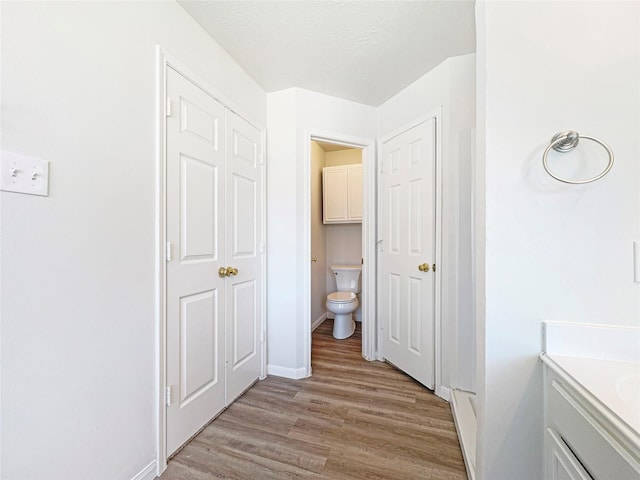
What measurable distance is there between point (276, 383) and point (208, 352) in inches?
28.3

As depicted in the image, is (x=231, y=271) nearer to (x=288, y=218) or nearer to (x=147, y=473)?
(x=288, y=218)

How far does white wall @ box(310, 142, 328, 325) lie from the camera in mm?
3186

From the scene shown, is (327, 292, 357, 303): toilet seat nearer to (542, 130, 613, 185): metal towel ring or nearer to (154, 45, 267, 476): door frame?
(154, 45, 267, 476): door frame

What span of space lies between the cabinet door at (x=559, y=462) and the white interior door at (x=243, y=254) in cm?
161

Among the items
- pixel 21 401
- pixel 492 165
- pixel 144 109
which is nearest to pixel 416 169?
pixel 492 165

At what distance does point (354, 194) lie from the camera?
10.6 ft

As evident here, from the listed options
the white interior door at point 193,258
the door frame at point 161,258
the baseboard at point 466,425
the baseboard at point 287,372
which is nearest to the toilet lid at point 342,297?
the baseboard at point 287,372

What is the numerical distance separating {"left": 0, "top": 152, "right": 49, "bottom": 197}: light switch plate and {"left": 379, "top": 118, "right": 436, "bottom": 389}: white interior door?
2029 millimetres

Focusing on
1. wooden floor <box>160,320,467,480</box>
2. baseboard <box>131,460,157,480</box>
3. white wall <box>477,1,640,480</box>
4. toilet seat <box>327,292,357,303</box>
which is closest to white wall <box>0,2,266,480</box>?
baseboard <box>131,460,157,480</box>

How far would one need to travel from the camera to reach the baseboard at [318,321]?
10.5 feet

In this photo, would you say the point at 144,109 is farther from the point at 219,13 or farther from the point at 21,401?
the point at 21,401

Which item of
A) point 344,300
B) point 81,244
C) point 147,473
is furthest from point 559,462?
point 344,300

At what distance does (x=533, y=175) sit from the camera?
0.92 metres

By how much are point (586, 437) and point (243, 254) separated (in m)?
1.78
